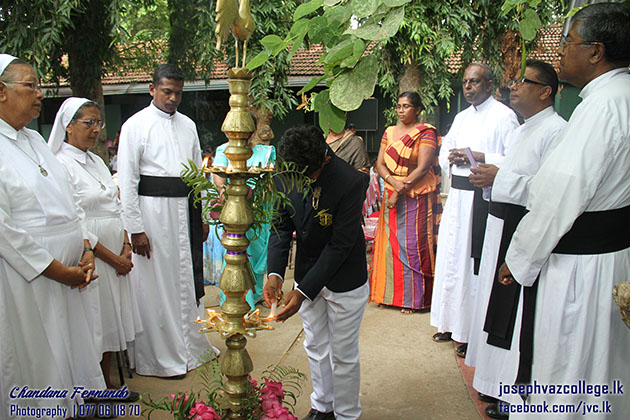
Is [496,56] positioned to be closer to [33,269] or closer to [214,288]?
[214,288]

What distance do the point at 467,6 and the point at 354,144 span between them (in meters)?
4.32

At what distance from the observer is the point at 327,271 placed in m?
2.91

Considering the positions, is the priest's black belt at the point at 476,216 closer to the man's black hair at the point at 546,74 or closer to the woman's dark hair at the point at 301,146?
the man's black hair at the point at 546,74

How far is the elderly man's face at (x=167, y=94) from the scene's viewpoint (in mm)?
3928

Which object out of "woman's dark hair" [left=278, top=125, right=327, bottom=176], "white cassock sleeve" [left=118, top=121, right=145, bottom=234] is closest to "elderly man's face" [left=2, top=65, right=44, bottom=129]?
"white cassock sleeve" [left=118, top=121, right=145, bottom=234]

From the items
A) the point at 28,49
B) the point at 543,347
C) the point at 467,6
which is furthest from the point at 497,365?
the point at 467,6

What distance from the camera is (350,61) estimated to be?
61.0 inches

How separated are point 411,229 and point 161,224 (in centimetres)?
276

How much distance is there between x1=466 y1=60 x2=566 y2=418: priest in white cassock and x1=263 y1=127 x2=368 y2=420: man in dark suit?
842 mm

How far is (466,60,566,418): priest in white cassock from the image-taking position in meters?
2.96

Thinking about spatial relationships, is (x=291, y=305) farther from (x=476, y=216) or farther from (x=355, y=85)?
(x=476, y=216)

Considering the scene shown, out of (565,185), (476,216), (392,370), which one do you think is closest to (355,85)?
(565,185)

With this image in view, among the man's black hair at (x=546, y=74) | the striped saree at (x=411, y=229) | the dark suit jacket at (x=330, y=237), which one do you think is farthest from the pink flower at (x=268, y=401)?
the striped saree at (x=411, y=229)

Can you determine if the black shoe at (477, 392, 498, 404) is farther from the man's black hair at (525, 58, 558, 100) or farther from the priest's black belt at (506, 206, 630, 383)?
the man's black hair at (525, 58, 558, 100)
